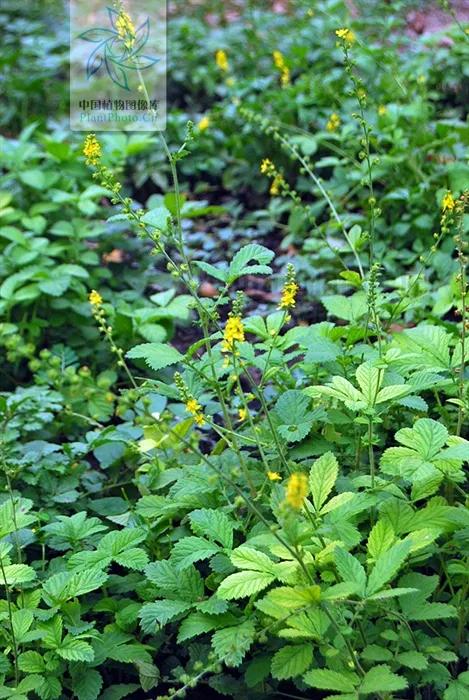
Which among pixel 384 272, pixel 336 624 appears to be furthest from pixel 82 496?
pixel 384 272

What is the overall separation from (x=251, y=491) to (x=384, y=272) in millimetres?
1493

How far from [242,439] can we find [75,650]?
58 centimetres

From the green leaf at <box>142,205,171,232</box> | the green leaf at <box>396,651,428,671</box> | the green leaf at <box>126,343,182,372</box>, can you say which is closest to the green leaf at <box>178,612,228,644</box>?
the green leaf at <box>396,651,428,671</box>

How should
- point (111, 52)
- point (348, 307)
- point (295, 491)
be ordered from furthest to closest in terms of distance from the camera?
1. point (111, 52)
2. point (348, 307)
3. point (295, 491)

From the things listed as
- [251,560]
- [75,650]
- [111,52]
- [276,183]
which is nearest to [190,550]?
[251,560]

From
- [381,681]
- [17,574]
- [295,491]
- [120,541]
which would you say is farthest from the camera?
[120,541]

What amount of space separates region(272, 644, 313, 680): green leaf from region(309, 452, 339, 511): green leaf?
27cm

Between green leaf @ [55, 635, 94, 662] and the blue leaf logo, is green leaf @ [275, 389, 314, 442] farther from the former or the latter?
the blue leaf logo

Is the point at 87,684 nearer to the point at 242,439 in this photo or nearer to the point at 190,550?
the point at 190,550

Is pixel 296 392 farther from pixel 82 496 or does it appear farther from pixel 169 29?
pixel 169 29

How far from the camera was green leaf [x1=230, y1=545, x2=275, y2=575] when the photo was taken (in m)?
1.72

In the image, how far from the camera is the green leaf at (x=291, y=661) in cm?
165

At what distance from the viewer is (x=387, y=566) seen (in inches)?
63.9

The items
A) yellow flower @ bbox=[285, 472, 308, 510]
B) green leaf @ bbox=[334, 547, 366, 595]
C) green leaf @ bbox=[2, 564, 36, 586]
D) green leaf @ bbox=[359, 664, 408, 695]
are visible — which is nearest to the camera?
yellow flower @ bbox=[285, 472, 308, 510]
